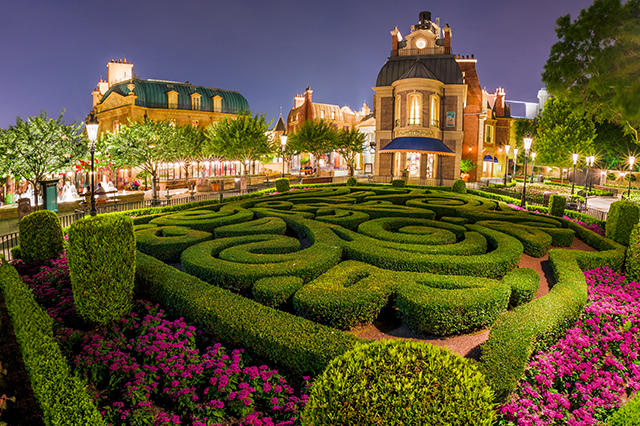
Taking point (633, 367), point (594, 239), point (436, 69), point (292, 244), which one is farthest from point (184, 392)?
point (436, 69)

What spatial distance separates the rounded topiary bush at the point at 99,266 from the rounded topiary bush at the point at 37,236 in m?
4.44

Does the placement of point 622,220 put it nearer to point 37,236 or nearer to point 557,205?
point 557,205

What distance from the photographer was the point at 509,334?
4605 mm

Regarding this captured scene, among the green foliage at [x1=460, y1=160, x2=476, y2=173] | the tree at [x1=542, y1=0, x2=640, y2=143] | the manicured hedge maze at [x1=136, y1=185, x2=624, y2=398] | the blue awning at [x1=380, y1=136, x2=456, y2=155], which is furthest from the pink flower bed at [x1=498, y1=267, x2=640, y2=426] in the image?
the green foliage at [x1=460, y1=160, x2=476, y2=173]

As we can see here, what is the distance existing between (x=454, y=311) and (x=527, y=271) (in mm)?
2554

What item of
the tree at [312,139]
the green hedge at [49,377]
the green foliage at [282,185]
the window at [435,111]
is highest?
the window at [435,111]

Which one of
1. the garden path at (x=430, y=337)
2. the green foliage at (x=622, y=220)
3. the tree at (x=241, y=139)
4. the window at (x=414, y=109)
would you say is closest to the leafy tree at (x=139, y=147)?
the tree at (x=241, y=139)

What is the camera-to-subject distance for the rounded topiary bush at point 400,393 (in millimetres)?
2660

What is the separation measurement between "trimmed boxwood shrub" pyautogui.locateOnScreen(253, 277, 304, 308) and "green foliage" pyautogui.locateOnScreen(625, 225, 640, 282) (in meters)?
6.98

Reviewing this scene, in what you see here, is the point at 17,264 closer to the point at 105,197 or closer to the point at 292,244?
the point at 292,244

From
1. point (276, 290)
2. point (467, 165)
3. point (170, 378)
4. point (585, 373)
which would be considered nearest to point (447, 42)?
point (467, 165)

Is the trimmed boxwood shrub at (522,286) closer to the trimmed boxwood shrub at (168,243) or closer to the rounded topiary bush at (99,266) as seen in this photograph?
the rounded topiary bush at (99,266)

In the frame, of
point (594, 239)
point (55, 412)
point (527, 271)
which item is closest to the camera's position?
point (55, 412)

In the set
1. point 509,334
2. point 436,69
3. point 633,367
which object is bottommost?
point 633,367
